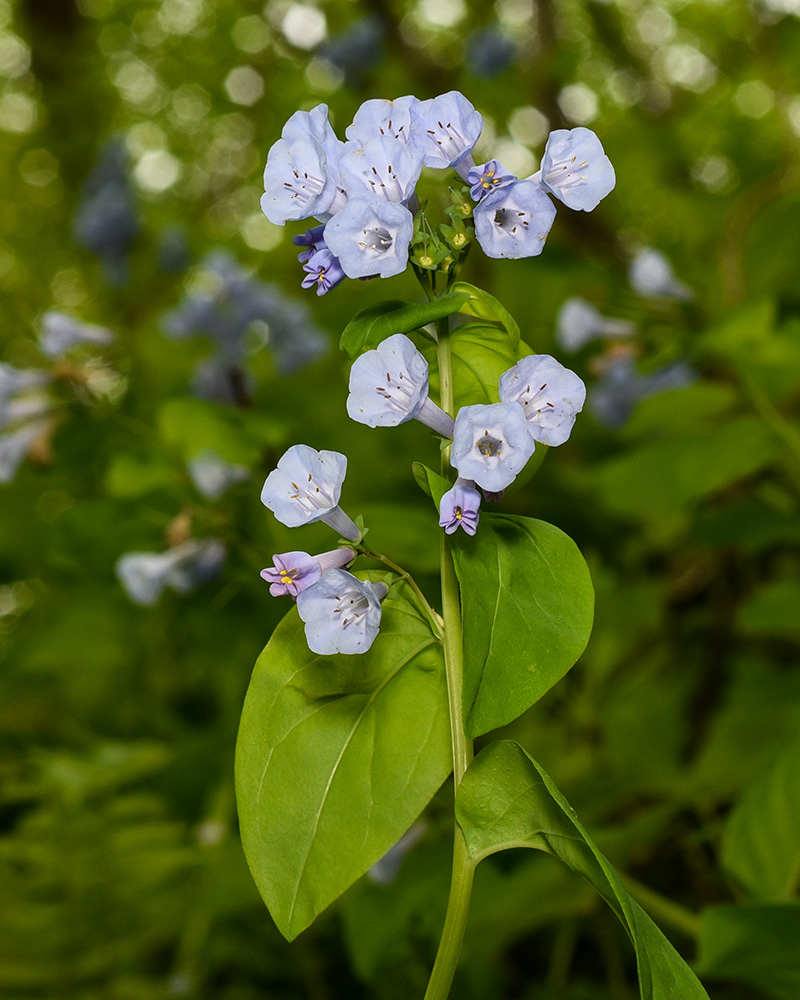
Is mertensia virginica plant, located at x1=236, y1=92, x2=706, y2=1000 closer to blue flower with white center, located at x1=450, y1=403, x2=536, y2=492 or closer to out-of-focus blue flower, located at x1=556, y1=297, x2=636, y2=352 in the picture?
blue flower with white center, located at x1=450, y1=403, x2=536, y2=492

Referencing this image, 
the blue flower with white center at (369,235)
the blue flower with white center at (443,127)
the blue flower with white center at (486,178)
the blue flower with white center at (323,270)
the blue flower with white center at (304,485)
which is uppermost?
the blue flower with white center at (443,127)

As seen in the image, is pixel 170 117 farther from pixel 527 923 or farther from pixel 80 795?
pixel 527 923

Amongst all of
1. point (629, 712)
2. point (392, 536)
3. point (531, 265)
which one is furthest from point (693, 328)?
point (392, 536)

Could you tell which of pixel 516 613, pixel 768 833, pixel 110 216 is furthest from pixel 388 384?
pixel 110 216

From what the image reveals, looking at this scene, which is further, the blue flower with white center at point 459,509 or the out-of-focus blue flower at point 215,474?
the out-of-focus blue flower at point 215,474

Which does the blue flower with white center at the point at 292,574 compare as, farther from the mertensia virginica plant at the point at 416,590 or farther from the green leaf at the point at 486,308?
the green leaf at the point at 486,308

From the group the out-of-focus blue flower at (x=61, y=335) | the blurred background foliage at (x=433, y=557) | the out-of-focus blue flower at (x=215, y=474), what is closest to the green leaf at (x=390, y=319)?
the blurred background foliage at (x=433, y=557)
